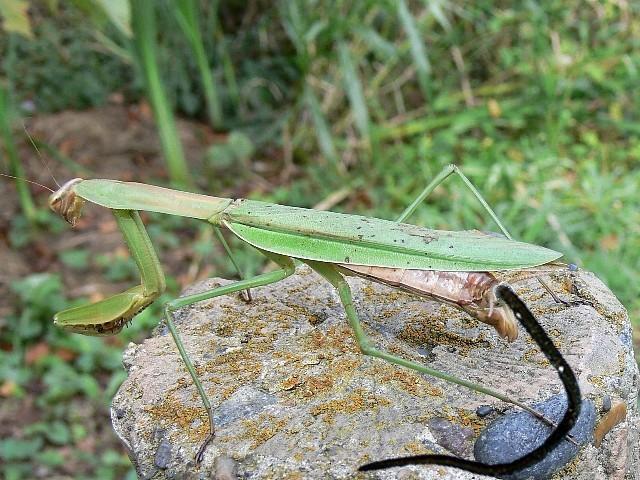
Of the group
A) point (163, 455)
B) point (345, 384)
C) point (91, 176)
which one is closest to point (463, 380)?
point (345, 384)

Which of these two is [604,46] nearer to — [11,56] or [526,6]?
[526,6]

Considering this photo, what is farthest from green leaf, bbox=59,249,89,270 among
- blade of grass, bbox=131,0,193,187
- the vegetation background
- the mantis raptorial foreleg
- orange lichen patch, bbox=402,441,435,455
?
orange lichen patch, bbox=402,441,435,455

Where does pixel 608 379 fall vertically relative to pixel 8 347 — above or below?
above

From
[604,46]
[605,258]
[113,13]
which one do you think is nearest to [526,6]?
[604,46]

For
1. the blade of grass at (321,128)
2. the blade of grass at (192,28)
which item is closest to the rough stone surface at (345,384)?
the blade of grass at (321,128)

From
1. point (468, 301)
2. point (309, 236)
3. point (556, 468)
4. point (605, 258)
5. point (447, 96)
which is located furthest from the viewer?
point (447, 96)
